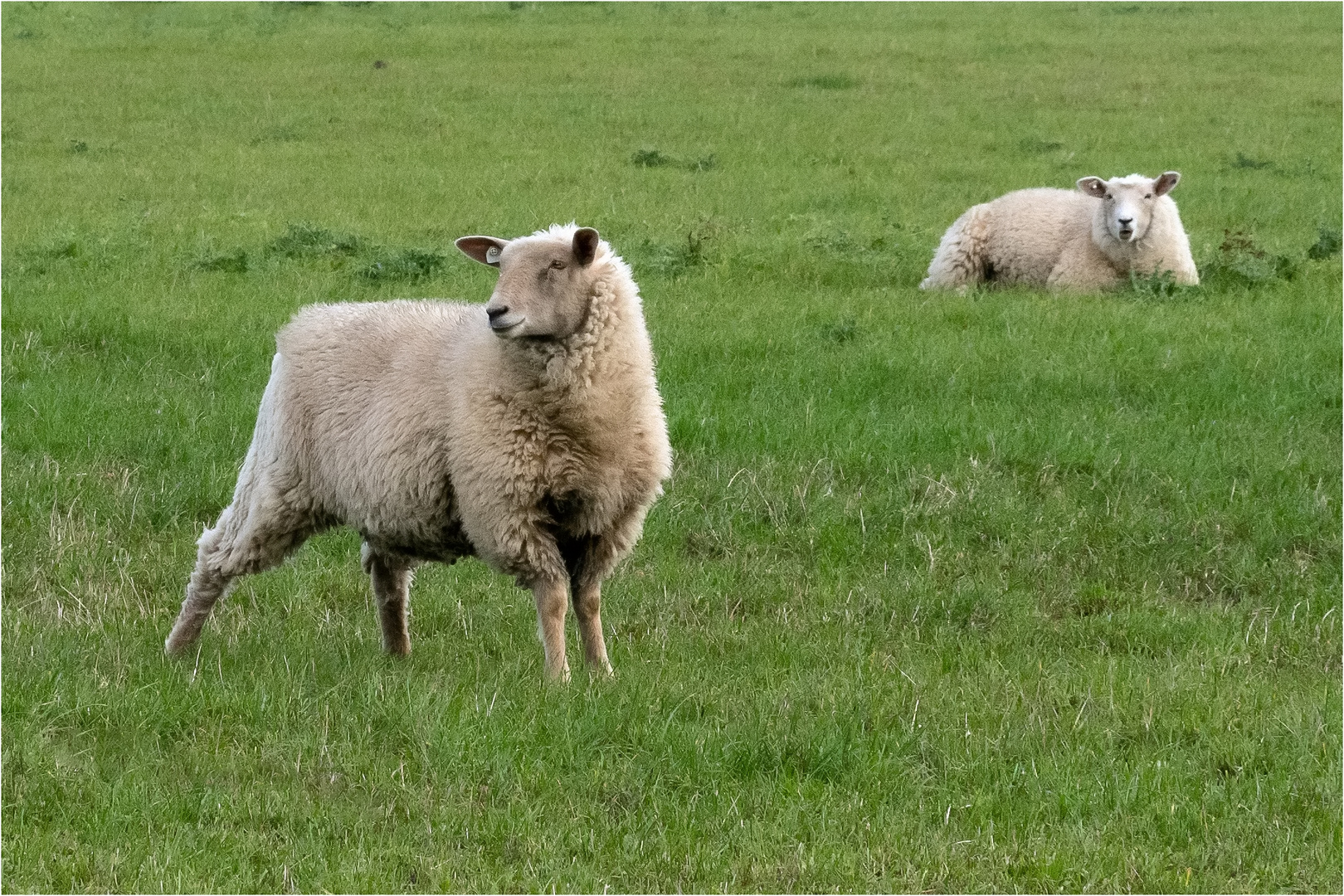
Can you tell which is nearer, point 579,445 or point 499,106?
point 579,445

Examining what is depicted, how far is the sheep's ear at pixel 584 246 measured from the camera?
20.4ft

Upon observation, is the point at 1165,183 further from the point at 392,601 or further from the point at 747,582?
the point at 392,601

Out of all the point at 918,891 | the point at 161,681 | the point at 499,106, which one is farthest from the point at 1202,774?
the point at 499,106

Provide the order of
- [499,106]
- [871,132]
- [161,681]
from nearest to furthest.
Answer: [161,681], [871,132], [499,106]

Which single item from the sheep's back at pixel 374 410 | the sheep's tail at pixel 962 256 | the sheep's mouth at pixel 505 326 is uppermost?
the sheep's mouth at pixel 505 326

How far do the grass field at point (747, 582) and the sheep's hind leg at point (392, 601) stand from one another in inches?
7.1

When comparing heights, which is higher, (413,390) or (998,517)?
(413,390)

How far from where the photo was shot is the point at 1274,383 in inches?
412

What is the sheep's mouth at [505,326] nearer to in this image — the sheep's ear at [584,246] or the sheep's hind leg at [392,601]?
the sheep's ear at [584,246]

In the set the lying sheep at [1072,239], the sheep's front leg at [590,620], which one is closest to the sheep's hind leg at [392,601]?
the sheep's front leg at [590,620]

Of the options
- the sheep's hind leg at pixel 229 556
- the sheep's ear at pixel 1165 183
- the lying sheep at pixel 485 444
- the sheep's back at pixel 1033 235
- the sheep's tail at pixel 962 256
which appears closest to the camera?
the lying sheep at pixel 485 444

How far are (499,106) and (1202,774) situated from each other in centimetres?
2139

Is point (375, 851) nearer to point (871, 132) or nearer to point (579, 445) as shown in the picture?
point (579, 445)

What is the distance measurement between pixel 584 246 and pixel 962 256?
30.1ft
